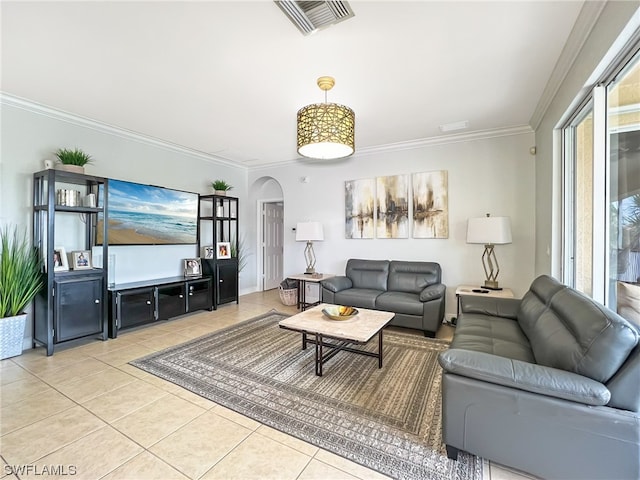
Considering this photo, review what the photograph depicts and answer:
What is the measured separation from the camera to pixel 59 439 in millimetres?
1794

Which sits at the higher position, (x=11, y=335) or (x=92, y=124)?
(x=92, y=124)

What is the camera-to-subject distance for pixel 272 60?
2.40m

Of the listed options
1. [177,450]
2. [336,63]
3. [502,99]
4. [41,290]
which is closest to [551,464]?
[177,450]

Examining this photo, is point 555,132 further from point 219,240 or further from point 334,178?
point 219,240

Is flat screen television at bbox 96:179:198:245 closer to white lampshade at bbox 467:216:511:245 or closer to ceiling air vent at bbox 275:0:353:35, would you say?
ceiling air vent at bbox 275:0:353:35

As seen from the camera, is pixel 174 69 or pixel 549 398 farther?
pixel 174 69

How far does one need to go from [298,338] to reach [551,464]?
2.54 meters

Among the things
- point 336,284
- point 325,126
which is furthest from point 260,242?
point 325,126

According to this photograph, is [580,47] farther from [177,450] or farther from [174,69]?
[177,450]

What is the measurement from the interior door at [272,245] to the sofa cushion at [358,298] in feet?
9.44

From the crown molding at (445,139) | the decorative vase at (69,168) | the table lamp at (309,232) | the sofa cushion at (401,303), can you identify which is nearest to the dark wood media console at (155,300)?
the decorative vase at (69,168)

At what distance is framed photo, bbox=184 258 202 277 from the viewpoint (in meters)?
4.75

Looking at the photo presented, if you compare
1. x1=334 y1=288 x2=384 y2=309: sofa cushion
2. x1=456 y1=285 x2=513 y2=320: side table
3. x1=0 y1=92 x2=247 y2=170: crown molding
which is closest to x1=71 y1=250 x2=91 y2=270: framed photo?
x1=0 y1=92 x2=247 y2=170: crown molding

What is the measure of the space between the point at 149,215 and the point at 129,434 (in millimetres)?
3228
